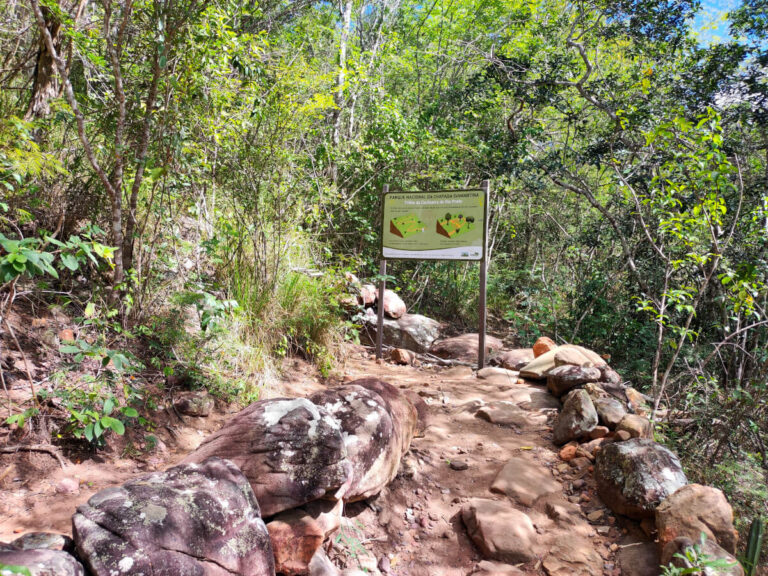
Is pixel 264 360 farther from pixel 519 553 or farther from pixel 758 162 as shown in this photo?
pixel 758 162

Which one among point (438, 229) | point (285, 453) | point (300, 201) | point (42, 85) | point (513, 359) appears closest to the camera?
point (285, 453)

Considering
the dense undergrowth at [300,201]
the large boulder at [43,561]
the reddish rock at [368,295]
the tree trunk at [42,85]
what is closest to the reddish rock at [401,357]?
the dense undergrowth at [300,201]

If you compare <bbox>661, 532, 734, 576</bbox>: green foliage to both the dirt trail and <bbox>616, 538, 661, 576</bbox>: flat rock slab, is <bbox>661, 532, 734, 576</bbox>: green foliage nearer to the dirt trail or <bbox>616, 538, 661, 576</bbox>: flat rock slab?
<bbox>616, 538, 661, 576</bbox>: flat rock slab

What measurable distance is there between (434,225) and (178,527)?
5.07m

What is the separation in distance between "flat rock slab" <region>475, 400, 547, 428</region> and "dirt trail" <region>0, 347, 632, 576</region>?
0.02 meters

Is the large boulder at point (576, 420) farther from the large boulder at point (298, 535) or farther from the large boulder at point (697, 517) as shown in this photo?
the large boulder at point (298, 535)

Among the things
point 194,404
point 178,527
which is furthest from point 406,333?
point 178,527

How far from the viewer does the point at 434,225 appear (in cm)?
634

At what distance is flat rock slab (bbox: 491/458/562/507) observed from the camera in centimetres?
320

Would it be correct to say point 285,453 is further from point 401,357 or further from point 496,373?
point 401,357

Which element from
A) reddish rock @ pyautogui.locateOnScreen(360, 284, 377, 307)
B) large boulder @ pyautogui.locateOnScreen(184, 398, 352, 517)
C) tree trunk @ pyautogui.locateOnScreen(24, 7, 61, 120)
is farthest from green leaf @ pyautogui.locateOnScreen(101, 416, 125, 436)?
reddish rock @ pyautogui.locateOnScreen(360, 284, 377, 307)

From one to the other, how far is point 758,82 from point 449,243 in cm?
412

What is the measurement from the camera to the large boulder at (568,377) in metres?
4.50

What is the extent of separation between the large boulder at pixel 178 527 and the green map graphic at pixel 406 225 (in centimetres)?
462
